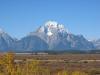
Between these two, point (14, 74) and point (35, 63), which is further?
point (35, 63)

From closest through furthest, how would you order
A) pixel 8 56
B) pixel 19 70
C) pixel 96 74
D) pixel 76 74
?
pixel 8 56 < pixel 19 70 < pixel 76 74 < pixel 96 74

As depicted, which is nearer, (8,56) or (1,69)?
(8,56)

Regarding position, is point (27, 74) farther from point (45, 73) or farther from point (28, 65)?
point (45, 73)

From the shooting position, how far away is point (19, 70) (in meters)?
32.2

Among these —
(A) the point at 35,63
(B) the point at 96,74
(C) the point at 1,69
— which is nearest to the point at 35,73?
(A) the point at 35,63

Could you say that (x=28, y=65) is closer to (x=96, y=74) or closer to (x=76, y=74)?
(x=76, y=74)

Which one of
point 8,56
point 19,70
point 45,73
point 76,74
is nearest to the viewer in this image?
point 8,56

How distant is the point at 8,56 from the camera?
30172 millimetres

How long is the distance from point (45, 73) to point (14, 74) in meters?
8.83

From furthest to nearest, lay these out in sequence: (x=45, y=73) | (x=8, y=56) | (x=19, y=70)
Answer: (x=45, y=73)
(x=19, y=70)
(x=8, y=56)

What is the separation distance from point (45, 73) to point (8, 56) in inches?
396

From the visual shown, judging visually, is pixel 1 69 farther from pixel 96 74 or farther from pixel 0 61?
pixel 96 74

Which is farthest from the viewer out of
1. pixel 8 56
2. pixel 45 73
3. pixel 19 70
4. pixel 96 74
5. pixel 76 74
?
pixel 96 74

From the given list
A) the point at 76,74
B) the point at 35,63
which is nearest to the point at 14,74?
the point at 35,63
